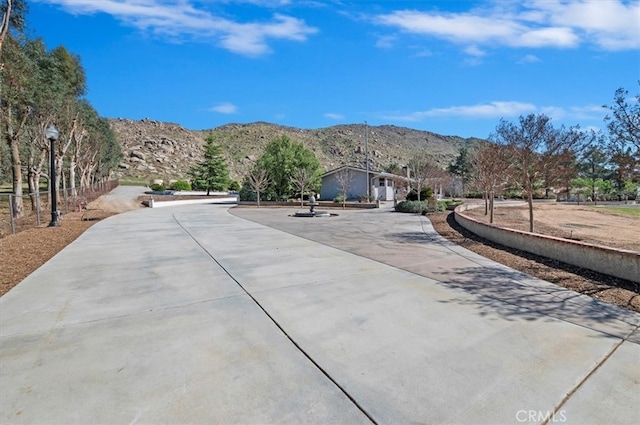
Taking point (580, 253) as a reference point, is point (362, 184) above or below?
above

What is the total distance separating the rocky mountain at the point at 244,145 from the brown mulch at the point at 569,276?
70680 millimetres

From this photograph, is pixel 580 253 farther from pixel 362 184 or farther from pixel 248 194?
pixel 362 184

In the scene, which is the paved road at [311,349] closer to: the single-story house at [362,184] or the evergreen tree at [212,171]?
the single-story house at [362,184]

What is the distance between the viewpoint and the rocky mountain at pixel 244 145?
278ft

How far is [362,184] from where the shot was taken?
4288cm

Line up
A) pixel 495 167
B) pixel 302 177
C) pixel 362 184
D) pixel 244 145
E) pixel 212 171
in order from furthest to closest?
1. pixel 244 145
2. pixel 212 171
3. pixel 362 184
4. pixel 302 177
5. pixel 495 167

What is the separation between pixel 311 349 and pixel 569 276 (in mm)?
5615

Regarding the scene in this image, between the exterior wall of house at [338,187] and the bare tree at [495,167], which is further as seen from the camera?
the exterior wall of house at [338,187]

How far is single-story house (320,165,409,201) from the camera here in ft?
137

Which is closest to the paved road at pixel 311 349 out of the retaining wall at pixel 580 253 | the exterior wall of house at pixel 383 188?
the retaining wall at pixel 580 253

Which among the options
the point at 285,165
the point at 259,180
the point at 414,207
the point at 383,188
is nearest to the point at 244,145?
the point at 383,188

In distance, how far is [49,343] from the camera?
368cm

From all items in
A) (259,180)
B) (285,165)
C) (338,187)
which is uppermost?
(285,165)

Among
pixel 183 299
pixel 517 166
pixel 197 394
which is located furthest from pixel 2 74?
pixel 517 166
